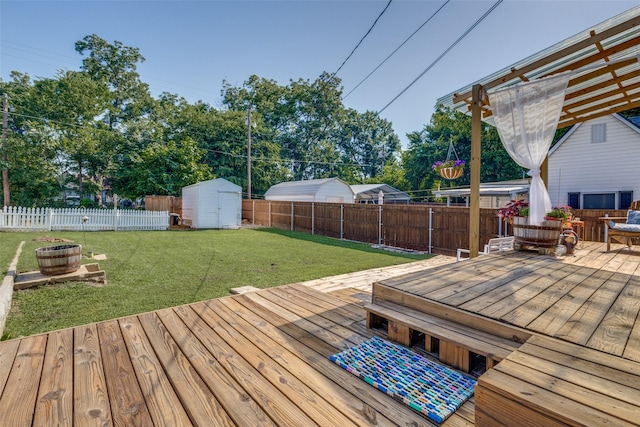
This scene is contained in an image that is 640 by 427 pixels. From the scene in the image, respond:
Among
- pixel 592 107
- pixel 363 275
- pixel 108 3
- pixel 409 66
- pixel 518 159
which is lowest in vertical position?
pixel 363 275

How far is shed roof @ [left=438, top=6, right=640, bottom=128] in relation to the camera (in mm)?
3092

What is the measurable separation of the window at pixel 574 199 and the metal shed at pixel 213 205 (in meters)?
13.5

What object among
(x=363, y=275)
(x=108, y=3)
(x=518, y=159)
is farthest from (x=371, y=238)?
(x=108, y=3)

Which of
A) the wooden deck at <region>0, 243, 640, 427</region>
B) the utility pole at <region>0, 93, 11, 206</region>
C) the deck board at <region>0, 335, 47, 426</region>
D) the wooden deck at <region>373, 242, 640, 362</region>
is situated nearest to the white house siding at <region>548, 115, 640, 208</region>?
the wooden deck at <region>373, 242, 640, 362</region>

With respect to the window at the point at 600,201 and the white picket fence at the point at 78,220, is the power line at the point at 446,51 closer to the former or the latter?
the window at the point at 600,201

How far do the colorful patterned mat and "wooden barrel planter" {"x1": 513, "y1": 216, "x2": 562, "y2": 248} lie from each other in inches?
120

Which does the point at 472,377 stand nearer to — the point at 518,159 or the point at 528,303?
the point at 528,303

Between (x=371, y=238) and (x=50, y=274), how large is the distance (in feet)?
26.3

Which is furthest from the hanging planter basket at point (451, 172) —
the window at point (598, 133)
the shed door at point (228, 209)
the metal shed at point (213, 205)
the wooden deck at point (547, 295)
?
the shed door at point (228, 209)

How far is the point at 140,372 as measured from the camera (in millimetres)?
1740

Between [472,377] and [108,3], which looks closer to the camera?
[472,377]

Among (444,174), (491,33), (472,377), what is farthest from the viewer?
(491,33)

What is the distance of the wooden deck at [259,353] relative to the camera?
1.40 metres

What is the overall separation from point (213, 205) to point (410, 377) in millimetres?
13251
